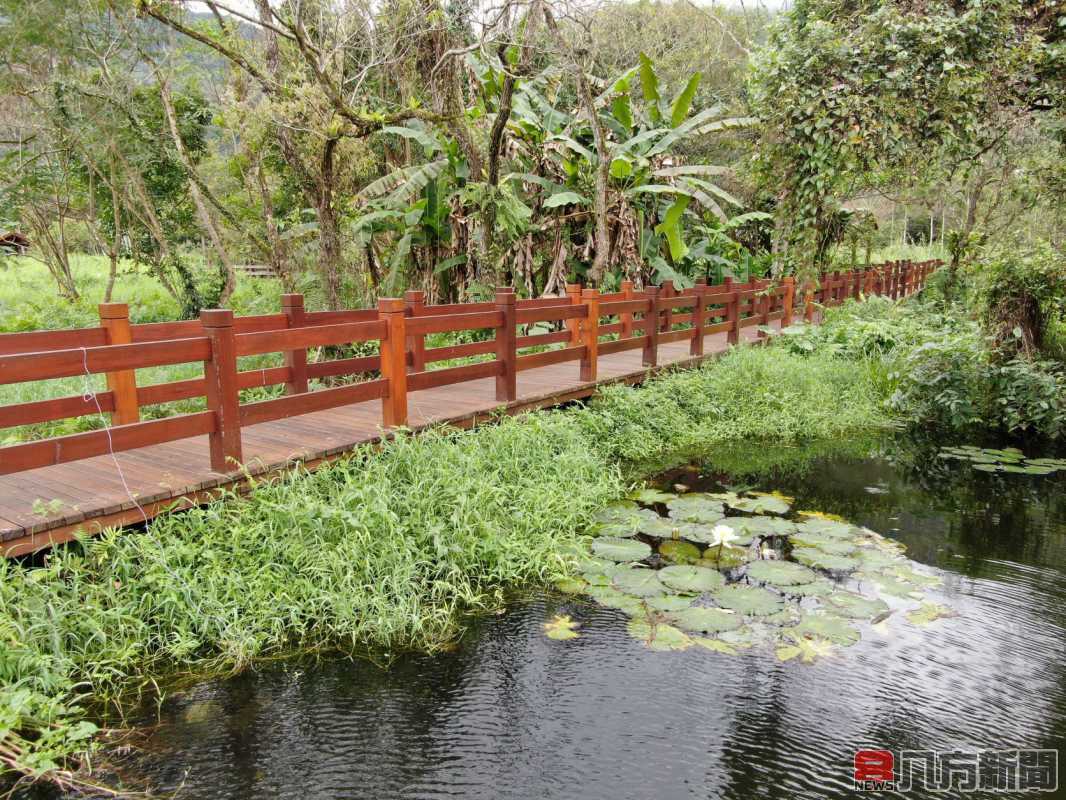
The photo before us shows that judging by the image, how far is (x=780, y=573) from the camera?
197 inches

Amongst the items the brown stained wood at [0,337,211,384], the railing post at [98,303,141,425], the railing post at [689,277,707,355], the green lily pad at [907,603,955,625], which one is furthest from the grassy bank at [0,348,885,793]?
the railing post at [689,277,707,355]

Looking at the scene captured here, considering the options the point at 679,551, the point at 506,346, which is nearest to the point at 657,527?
the point at 679,551

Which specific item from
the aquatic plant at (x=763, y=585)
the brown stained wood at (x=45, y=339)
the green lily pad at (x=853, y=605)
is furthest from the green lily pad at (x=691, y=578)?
the brown stained wood at (x=45, y=339)

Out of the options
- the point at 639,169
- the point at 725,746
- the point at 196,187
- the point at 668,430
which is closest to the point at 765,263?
the point at 639,169

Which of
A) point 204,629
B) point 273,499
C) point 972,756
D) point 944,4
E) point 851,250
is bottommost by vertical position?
point 972,756

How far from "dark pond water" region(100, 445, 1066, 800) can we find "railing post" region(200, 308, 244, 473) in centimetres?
137

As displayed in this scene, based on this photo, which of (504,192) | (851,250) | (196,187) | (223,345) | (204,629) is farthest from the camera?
(851,250)

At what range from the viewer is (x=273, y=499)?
15.6 ft

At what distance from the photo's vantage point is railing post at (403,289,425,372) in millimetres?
7109

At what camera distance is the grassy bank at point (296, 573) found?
3605 mm

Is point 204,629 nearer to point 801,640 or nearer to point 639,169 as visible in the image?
→ point 801,640

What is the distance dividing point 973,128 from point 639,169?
476 centimetres

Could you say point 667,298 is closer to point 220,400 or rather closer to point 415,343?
point 415,343

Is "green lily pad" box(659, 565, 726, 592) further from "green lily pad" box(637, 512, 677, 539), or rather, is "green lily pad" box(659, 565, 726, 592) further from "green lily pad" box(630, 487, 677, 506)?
"green lily pad" box(630, 487, 677, 506)
